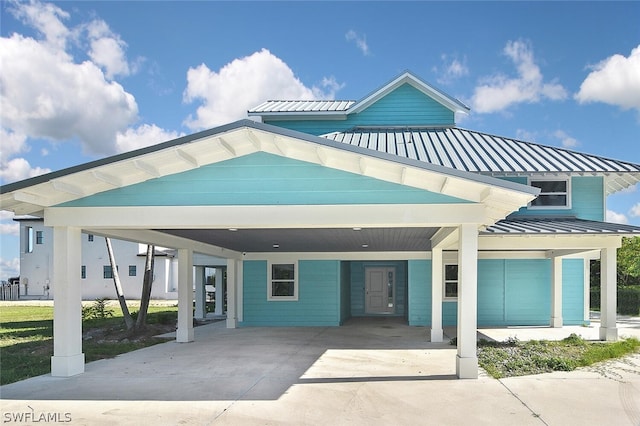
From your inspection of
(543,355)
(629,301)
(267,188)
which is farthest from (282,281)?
(629,301)

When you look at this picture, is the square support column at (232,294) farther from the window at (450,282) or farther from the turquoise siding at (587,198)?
the turquoise siding at (587,198)

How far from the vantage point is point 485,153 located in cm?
1689

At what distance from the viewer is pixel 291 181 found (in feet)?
29.8

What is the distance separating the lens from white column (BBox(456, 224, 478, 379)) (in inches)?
352

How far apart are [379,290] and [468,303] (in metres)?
14.1

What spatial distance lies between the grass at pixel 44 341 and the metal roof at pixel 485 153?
8413 mm

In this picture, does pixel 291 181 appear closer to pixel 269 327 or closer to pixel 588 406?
pixel 588 406

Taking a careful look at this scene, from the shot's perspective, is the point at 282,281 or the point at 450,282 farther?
the point at 282,281

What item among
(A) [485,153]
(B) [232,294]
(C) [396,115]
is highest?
(C) [396,115]

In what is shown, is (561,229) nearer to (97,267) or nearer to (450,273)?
(450,273)

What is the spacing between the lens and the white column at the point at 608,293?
13266mm

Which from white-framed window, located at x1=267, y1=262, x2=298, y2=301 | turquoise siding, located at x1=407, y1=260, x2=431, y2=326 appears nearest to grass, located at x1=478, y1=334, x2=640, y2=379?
turquoise siding, located at x1=407, y1=260, x2=431, y2=326

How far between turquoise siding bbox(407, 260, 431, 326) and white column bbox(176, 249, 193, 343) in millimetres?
7615

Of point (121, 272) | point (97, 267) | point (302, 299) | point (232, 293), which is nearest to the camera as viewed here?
point (232, 293)
